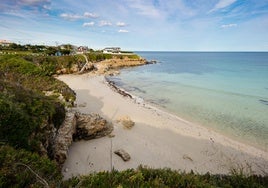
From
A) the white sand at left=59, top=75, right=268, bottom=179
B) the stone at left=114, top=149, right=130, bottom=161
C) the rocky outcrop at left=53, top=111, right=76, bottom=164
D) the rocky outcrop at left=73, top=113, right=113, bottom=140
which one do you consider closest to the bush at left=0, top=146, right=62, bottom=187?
the rocky outcrop at left=53, top=111, right=76, bottom=164

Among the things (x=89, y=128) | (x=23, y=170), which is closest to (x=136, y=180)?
(x=23, y=170)

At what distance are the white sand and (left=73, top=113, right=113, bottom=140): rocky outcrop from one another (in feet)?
1.34

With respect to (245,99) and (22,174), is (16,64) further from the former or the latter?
(245,99)

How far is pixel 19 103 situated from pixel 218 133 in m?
12.4

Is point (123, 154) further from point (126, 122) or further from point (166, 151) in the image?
point (126, 122)

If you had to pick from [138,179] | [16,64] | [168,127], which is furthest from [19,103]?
[16,64]

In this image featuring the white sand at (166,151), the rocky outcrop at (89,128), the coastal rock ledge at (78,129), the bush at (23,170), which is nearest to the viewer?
the bush at (23,170)

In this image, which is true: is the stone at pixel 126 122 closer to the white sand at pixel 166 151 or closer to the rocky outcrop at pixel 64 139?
the white sand at pixel 166 151

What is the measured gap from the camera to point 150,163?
934 cm

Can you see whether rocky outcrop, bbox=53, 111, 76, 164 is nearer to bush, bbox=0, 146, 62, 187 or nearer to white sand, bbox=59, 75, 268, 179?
white sand, bbox=59, 75, 268, 179

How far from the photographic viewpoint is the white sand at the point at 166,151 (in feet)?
29.7

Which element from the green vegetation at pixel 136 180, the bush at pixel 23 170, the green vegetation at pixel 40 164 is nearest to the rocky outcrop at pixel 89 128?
the green vegetation at pixel 40 164

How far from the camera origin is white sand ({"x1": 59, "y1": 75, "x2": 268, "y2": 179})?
29.7 feet

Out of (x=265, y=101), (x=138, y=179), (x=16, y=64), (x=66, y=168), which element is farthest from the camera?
(x=265, y=101)
